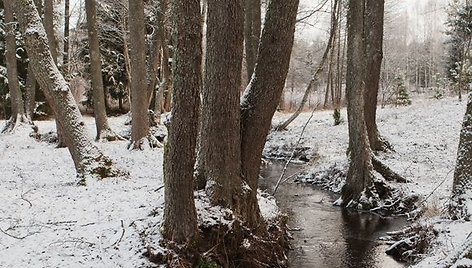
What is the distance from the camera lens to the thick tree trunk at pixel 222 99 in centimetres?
575

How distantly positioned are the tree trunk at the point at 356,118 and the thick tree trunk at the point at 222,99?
5.52 meters

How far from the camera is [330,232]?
8.98 metres

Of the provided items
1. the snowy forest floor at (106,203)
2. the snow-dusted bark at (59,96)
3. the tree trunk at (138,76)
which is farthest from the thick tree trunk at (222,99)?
the tree trunk at (138,76)

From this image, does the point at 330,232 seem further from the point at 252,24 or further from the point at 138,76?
the point at 252,24

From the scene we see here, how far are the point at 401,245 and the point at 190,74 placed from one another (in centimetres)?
501

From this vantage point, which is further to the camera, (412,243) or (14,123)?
(14,123)

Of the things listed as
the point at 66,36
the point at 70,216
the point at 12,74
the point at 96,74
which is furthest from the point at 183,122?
the point at 66,36

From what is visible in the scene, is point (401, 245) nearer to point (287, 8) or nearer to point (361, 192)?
point (361, 192)

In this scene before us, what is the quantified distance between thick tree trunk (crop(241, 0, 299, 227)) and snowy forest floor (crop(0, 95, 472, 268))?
930mm

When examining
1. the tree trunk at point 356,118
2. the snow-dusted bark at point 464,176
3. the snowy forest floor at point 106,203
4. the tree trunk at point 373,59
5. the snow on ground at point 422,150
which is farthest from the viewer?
the tree trunk at point 373,59

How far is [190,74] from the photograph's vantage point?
482 cm

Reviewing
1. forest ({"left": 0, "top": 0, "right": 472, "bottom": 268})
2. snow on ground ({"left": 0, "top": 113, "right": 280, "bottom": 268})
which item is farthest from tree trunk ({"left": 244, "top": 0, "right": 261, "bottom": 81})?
snow on ground ({"left": 0, "top": 113, "right": 280, "bottom": 268})

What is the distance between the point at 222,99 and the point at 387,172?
6637 mm

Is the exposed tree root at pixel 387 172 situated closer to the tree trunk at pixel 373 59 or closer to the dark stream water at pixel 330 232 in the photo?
the dark stream water at pixel 330 232
